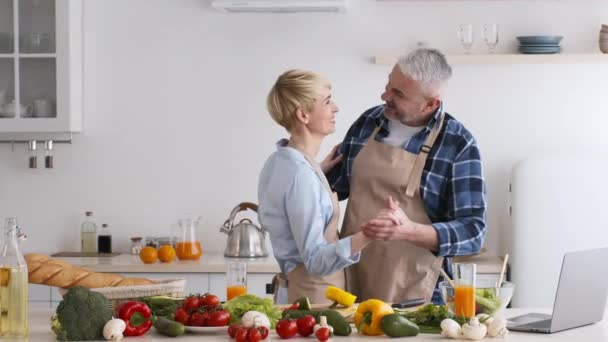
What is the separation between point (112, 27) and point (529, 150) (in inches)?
85.4

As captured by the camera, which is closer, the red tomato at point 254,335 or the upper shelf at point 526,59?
the red tomato at point 254,335

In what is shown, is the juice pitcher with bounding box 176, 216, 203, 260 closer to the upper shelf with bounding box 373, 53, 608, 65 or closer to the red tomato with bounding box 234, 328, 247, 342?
the upper shelf with bounding box 373, 53, 608, 65

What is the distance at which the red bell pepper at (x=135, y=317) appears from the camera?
2707 millimetres

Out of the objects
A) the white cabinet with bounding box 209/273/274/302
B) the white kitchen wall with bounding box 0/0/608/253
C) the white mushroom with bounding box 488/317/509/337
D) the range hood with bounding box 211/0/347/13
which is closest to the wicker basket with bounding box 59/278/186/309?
the white mushroom with bounding box 488/317/509/337

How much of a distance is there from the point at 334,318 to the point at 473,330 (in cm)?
36

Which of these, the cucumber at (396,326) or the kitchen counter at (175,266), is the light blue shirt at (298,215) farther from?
the kitchen counter at (175,266)

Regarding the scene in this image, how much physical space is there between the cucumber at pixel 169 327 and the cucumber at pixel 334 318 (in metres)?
0.28

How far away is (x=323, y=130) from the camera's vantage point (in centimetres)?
343

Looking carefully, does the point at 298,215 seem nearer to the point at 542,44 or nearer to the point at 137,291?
the point at 137,291

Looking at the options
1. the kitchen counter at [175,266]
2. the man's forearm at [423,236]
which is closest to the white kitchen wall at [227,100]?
the kitchen counter at [175,266]

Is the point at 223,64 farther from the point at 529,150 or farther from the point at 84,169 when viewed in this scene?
Result: the point at 529,150

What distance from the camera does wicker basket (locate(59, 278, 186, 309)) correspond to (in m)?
2.93

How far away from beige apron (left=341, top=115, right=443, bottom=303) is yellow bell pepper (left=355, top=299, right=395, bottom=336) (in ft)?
2.52

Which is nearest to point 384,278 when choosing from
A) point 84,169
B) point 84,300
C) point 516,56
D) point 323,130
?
point 323,130
